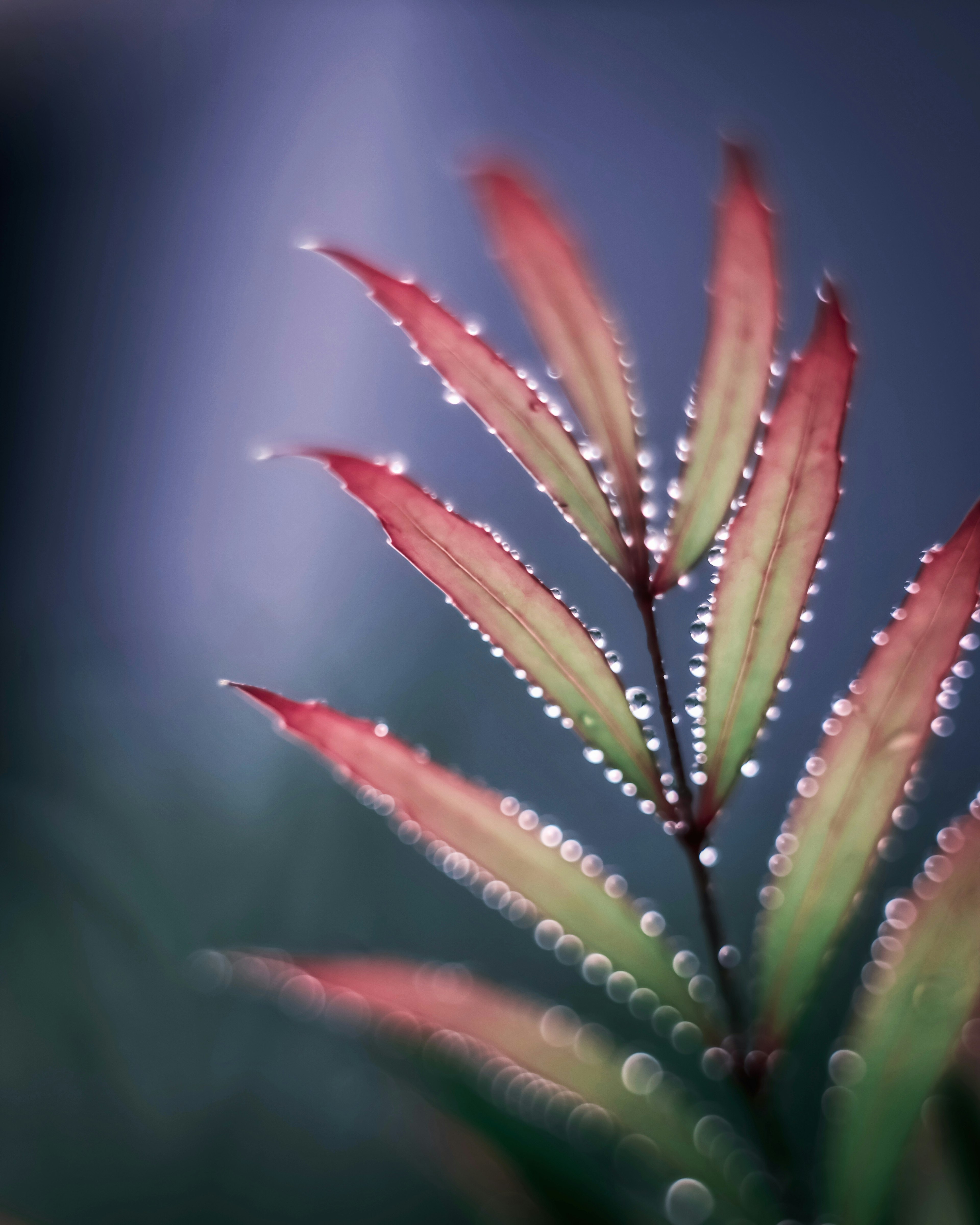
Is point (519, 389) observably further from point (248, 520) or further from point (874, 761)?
point (248, 520)

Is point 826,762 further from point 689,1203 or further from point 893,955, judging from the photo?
point 689,1203

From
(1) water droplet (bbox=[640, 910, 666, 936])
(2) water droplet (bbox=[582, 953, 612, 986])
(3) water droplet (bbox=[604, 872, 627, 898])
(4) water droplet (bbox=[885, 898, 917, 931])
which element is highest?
(4) water droplet (bbox=[885, 898, 917, 931])

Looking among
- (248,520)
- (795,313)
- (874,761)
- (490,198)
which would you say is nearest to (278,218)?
(248,520)

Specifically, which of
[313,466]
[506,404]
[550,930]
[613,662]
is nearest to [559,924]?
[550,930]

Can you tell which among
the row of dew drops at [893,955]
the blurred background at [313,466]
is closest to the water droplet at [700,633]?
the row of dew drops at [893,955]

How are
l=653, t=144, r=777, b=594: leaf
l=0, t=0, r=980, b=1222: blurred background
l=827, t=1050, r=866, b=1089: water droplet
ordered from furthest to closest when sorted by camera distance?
l=0, t=0, r=980, b=1222: blurred background → l=827, t=1050, r=866, b=1089: water droplet → l=653, t=144, r=777, b=594: leaf

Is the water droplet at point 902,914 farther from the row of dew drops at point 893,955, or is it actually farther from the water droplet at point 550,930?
the water droplet at point 550,930

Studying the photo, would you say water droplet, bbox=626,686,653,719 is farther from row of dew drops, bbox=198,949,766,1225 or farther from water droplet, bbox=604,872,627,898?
row of dew drops, bbox=198,949,766,1225

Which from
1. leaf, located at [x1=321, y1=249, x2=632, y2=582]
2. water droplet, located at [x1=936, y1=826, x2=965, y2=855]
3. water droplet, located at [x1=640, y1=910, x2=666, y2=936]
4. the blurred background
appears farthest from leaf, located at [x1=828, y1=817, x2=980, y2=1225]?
the blurred background

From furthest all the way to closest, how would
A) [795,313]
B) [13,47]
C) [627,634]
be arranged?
[13,47] → [627,634] → [795,313]
